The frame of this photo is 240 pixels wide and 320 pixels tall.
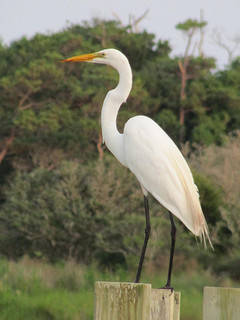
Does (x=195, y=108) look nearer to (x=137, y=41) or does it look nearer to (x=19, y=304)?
(x=137, y=41)

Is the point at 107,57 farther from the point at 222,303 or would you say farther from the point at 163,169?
the point at 222,303

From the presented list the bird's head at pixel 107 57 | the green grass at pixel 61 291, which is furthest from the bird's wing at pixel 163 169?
the green grass at pixel 61 291

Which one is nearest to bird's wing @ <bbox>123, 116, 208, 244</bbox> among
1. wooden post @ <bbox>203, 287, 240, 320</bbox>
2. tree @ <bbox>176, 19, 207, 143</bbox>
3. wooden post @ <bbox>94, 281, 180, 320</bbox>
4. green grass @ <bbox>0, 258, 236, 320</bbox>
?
wooden post @ <bbox>203, 287, 240, 320</bbox>

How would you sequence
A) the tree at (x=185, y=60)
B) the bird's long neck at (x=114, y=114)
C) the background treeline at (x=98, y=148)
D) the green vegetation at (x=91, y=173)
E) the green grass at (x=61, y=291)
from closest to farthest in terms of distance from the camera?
1. the bird's long neck at (x=114, y=114)
2. the green grass at (x=61, y=291)
3. the green vegetation at (x=91, y=173)
4. the background treeline at (x=98, y=148)
5. the tree at (x=185, y=60)

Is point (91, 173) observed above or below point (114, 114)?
above

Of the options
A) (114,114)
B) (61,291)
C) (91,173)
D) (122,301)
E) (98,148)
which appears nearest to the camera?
(122,301)

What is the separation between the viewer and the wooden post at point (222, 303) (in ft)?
10.7

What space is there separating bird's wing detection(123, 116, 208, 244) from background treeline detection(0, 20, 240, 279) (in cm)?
1079

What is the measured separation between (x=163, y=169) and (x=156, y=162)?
0.21ft

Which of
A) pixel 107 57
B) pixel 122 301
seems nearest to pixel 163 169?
pixel 107 57

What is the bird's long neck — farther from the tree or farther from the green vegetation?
the tree

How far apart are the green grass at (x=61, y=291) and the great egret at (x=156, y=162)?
259 inches

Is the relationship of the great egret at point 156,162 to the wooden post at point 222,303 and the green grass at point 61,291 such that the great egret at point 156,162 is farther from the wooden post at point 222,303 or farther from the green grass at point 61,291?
the green grass at point 61,291

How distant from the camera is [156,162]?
4465mm
